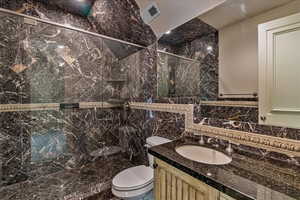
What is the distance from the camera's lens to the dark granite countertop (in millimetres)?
619

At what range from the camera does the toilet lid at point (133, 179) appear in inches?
55.3

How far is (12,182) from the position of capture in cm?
185

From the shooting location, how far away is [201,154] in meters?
1.21

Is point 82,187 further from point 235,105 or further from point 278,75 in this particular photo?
point 278,75

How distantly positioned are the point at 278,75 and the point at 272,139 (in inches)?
15.8

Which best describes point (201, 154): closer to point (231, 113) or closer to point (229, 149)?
point (229, 149)

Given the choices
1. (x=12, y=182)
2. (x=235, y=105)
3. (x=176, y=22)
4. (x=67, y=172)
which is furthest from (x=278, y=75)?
(x=12, y=182)

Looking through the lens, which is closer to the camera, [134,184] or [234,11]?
[234,11]

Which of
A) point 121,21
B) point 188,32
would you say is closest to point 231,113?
point 188,32

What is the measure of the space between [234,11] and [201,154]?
44.8 inches

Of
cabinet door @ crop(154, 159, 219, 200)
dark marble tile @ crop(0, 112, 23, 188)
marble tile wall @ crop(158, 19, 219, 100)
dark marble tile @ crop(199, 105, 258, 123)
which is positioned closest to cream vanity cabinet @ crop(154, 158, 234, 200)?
cabinet door @ crop(154, 159, 219, 200)

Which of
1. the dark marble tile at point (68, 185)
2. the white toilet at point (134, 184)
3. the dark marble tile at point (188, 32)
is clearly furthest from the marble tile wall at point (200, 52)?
the dark marble tile at point (68, 185)

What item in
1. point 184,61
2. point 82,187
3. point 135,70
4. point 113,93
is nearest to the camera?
point 184,61

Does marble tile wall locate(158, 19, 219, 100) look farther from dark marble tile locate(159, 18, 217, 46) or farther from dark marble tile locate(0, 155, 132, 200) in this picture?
dark marble tile locate(0, 155, 132, 200)
